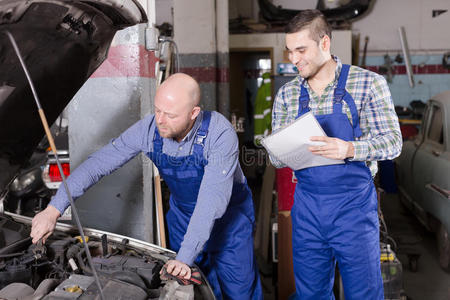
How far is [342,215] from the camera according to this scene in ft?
6.77

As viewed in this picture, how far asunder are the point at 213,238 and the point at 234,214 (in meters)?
0.16

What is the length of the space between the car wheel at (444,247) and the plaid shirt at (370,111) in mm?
2287

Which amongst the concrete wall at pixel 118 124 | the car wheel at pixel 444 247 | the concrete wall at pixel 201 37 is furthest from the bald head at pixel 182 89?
the concrete wall at pixel 201 37

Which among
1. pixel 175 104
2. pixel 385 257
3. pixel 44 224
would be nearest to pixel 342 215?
pixel 175 104

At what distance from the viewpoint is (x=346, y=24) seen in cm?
901

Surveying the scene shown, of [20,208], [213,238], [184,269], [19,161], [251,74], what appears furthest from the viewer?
[251,74]

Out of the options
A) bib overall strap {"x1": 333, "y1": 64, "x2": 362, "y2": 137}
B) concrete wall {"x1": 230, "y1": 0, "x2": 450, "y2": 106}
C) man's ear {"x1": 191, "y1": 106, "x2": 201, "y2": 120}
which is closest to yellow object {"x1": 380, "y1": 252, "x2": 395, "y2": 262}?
bib overall strap {"x1": 333, "y1": 64, "x2": 362, "y2": 137}

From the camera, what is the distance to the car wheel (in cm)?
398

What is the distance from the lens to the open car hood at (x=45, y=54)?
1396 millimetres

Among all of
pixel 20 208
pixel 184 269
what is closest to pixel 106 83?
pixel 184 269

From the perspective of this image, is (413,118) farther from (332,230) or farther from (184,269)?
(184,269)

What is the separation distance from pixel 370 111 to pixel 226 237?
37.0 inches

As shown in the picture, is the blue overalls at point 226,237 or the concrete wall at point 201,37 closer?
the blue overalls at point 226,237

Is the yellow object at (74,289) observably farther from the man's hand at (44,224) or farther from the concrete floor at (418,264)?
the concrete floor at (418,264)
